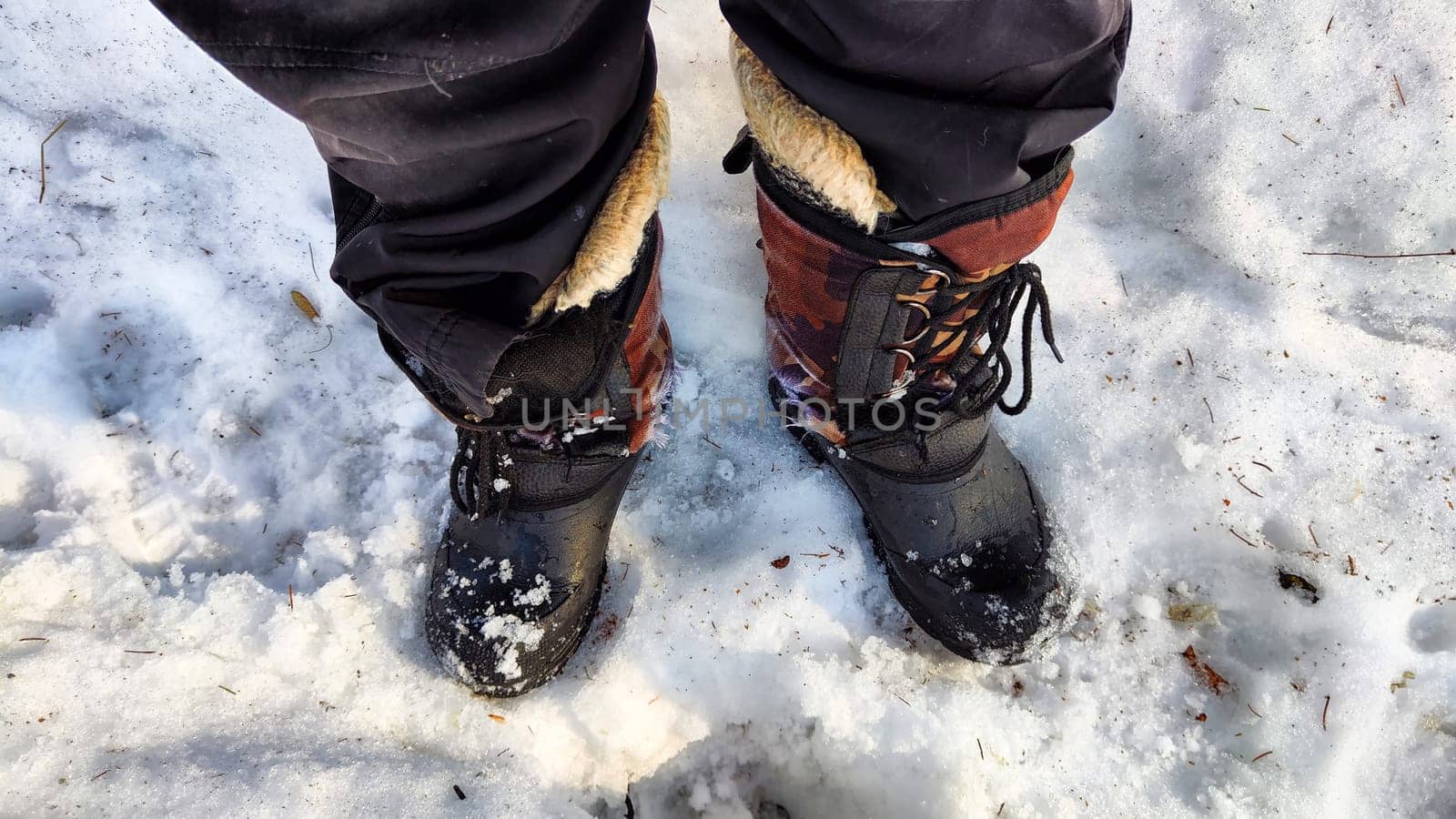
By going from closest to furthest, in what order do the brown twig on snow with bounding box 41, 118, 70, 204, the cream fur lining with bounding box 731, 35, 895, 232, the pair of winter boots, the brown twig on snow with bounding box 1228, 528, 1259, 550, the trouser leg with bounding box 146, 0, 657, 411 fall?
the trouser leg with bounding box 146, 0, 657, 411, the cream fur lining with bounding box 731, 35, 895, 232, the pair of winter boots, the brown twig on snow with bounding box 1228, 528, 1259, 550, the brown twig on snow with bounding box 41, 118, 70, 204

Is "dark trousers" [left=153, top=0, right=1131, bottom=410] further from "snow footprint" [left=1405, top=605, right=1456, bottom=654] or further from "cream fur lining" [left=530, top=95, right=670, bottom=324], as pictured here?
"snow footprint" [left=1405, top=605, right=1456, bottom=654]

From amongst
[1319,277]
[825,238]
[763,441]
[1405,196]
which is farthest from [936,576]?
[1405,196]

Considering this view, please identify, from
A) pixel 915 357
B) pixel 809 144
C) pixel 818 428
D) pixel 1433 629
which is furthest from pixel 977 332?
pixel 1433 629

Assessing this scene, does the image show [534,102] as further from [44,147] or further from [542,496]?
[44,147]

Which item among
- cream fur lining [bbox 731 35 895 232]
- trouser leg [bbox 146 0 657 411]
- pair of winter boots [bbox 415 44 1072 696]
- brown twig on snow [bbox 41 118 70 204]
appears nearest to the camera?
trouser leg [bbox 146 0 657 411]

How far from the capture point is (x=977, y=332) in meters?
1.01

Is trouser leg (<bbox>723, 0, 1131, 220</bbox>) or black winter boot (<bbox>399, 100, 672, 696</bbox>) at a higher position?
trouser leg (<bbox>723, 0, 1131, 220</bbox>)

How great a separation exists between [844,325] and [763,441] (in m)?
0.42

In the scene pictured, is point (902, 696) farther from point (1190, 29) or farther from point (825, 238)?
point (1190, 29)

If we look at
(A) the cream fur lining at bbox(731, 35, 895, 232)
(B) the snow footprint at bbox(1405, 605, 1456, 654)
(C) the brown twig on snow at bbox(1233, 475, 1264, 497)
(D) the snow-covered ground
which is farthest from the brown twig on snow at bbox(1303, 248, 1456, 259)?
(A) the cream fur lining at bbox(731, 35, 895, 232)

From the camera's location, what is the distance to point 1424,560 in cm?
118

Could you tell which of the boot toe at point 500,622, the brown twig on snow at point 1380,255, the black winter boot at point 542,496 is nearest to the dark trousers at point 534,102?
the black winter boot at point 542,496

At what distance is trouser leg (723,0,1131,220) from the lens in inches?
24.7

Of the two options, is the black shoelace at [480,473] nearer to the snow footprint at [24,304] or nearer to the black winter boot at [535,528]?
the black winter boot at [535,528]
